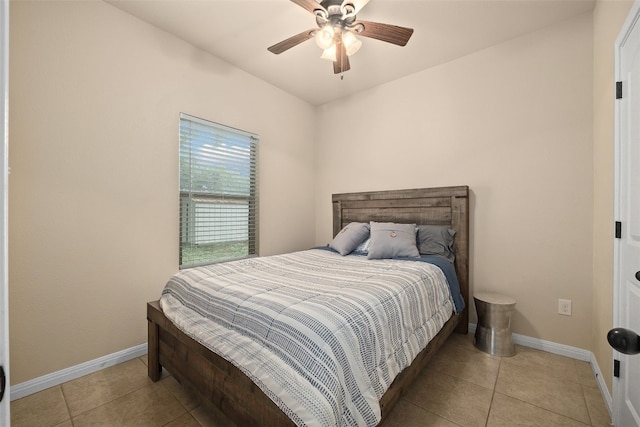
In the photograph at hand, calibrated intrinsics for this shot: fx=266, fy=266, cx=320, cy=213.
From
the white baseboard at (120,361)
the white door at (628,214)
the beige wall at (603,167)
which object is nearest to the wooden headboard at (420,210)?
the white baseboard at (120,361)

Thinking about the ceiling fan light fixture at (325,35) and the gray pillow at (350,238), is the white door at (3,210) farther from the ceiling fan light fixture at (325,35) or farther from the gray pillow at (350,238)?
the gray pillow at (350,238)

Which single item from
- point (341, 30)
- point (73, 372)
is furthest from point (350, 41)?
point (73, 372)

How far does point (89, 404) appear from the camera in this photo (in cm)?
161

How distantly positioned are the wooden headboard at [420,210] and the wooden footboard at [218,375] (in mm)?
913

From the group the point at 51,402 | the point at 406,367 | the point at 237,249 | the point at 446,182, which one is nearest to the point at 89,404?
the point at 51,402

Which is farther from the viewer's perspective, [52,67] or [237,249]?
[237,249]

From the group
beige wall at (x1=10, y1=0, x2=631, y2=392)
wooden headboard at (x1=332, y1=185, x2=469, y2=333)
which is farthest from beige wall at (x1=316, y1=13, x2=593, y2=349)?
wooden headboard at (x1=332, y1=185, x2=469, y2=333)

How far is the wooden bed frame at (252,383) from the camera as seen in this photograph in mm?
1146

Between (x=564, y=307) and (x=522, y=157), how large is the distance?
1305 mm

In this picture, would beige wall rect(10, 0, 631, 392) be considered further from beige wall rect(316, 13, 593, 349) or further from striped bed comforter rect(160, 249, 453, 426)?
striped bed comforter rect(160, 249, 453, 426)

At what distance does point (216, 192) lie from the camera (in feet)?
9.08

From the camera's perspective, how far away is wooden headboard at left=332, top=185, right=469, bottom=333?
8.43 ft

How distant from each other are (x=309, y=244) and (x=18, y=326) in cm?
282

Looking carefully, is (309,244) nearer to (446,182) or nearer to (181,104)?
(446,182)
